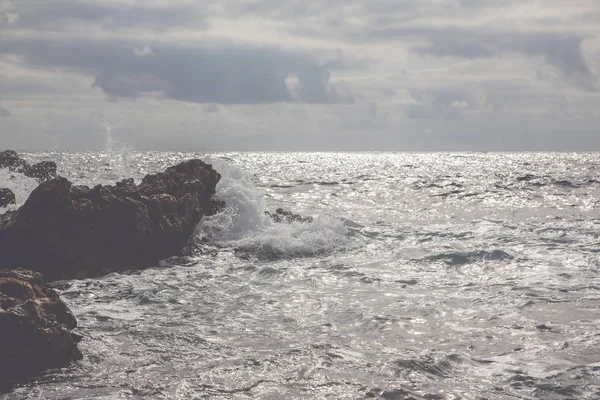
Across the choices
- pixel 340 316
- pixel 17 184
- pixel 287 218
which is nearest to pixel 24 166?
pixel 17 184

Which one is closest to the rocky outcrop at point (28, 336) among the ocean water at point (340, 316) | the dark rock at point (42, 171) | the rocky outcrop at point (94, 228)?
the ocean water at point (340, 316)

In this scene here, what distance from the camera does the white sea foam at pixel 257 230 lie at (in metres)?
15.8

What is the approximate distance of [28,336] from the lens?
6.61 m

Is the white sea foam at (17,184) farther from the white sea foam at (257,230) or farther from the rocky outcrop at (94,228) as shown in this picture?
the white sea foam at (257,230)

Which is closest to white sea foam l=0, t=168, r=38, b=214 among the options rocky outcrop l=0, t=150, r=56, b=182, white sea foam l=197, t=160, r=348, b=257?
rocky outcrop l=0, t=150, r=56, b=182

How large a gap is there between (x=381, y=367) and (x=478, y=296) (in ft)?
14.1

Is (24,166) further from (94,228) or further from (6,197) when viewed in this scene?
(94,228)

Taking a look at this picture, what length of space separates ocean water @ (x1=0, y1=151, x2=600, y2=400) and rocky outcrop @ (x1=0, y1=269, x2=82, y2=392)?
230 millimetres

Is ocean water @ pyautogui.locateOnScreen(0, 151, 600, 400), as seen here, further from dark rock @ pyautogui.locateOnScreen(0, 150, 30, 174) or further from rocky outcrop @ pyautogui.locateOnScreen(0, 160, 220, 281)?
dark rock @ pyautogui.locateOnScreen(0, 150, 30, 174)

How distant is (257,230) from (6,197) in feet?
26.3

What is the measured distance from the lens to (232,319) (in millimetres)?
9102

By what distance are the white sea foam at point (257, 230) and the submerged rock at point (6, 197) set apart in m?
6.34

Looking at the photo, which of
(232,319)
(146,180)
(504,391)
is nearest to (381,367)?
(504,391)

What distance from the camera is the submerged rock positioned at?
59.7 feet
